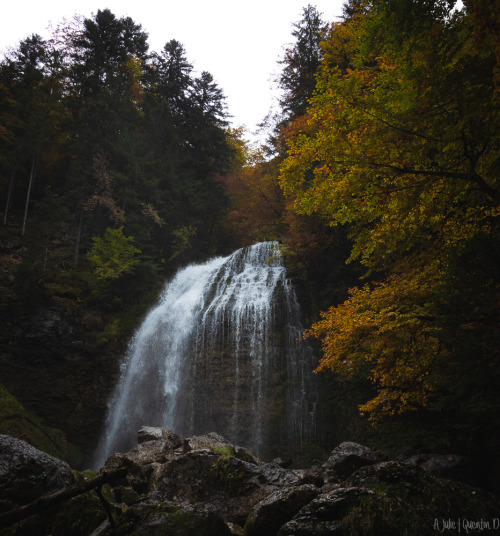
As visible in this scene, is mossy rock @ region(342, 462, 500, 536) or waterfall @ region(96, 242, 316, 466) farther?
waterfall @ region(96, 242, 316, 466)

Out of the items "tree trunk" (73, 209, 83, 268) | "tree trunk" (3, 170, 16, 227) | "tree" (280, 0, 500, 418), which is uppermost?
Answer: "tree trunk" (3, 170, 16, 227)

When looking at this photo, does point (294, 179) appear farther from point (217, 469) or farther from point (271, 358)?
point (271, 358)

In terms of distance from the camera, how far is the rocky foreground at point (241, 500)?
2.96m

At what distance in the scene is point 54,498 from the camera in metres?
2.71

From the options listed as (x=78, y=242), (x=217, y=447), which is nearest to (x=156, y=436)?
(x=217, y=447)

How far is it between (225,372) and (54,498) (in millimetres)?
9036

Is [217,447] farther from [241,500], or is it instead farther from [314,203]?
[314,203]

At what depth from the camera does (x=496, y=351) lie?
337cm

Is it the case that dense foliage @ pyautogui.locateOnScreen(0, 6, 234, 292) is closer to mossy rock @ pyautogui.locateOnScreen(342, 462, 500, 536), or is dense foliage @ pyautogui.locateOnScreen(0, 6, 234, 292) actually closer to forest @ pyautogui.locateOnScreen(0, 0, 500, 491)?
forest @ pyautogui.locateOnScreen(0, 0, 500, 491)

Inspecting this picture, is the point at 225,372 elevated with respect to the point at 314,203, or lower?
lower

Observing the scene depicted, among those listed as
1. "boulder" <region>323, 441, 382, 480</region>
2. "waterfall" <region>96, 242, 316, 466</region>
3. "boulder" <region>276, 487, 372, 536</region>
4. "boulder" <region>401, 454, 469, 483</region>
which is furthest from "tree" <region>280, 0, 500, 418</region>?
"waterfall" <region>96, 242, 316, 466</region>

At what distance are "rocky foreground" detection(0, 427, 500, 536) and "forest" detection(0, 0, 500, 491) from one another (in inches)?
44.5

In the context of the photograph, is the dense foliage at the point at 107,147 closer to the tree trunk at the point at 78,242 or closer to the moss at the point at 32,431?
the tree trunk at the point at 78,242

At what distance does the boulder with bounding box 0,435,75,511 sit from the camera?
12.6 feet
